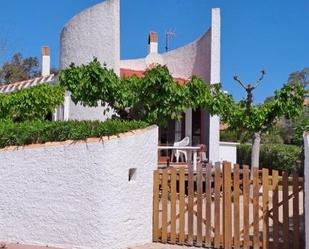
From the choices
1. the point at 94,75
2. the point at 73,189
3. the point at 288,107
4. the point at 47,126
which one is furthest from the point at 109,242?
the point at 288,107

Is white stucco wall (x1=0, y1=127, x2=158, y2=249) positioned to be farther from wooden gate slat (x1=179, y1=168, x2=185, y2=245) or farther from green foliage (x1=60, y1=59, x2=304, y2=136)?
green foliage (x1=60, y1=59, x2=304, y2=136)

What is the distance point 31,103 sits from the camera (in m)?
14.1

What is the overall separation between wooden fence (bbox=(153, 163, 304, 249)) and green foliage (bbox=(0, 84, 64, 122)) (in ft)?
20.2

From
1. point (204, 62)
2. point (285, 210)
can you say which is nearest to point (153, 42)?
point (204, 62)

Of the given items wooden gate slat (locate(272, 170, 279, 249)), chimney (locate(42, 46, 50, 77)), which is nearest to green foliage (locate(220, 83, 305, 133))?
wooden gate slat (locate(272, 170, 279, 249))

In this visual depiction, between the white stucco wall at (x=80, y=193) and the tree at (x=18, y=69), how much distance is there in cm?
3654

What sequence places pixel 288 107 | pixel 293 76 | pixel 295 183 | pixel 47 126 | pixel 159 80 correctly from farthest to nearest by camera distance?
pixel 293 76
pixel 288 107
pixel 159 80
pixel 47 126
pixel 295 183

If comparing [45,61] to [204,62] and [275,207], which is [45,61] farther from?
[275,207]

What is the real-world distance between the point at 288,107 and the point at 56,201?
7650 mm

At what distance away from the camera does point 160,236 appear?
9211 mm

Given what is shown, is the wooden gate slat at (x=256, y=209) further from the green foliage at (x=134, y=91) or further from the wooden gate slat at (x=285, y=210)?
the green foliage at (x=134, y=91)

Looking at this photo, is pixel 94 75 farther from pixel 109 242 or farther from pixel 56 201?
pixel 109 242

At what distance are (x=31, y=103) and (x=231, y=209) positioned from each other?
7762 mm

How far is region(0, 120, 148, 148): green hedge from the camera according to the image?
8820 mm
